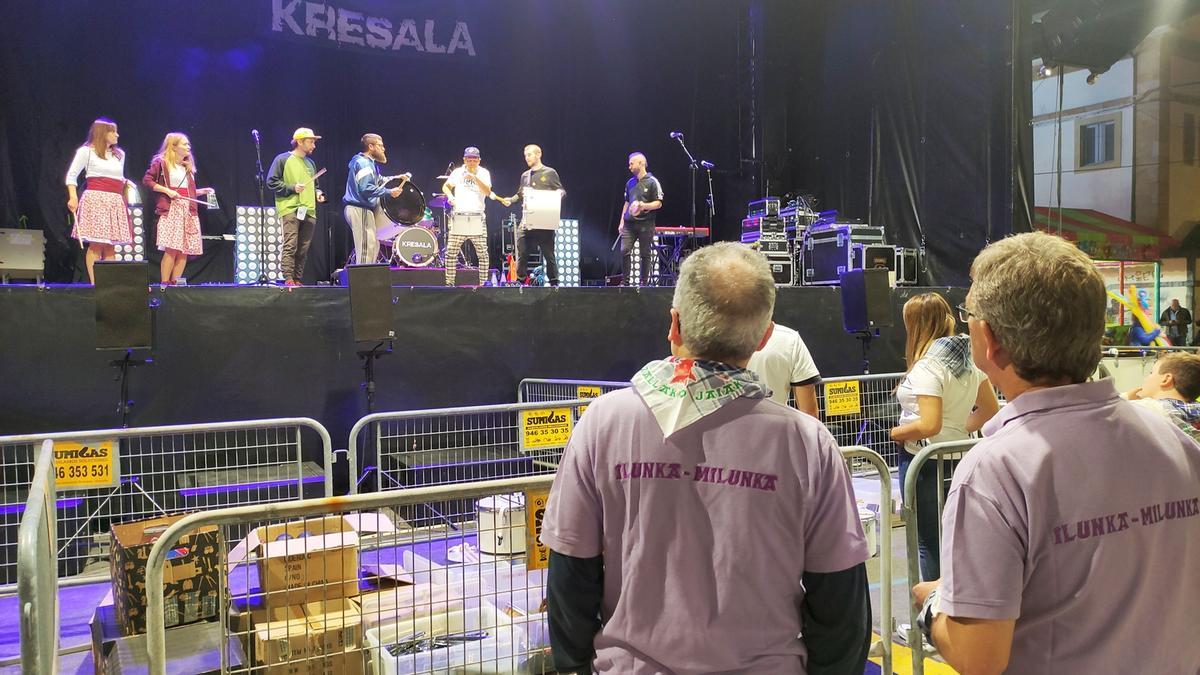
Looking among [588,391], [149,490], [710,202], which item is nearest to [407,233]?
[588,391]

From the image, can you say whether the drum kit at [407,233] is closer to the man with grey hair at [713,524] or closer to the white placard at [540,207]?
the white placard at [540,207]

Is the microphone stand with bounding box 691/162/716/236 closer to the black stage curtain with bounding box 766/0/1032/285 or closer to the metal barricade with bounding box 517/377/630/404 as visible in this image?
the black stage curtain with bounding box 766/0/1032/285

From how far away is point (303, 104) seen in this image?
1147 cm

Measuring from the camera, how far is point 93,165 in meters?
7.63

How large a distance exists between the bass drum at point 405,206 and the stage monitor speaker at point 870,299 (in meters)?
5.13

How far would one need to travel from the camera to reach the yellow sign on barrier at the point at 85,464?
3.54 metres

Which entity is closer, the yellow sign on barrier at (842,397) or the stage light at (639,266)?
the yellow sign on barrier at (842,397)

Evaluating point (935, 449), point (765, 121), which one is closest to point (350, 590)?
point (935, 449)

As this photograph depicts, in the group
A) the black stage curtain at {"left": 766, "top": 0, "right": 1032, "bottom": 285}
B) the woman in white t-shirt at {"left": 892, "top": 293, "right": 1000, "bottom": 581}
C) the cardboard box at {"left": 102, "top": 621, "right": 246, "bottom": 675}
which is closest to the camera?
the cardboard box at {"left": 102, "top": 621, "right": 246, "bottom": 675}

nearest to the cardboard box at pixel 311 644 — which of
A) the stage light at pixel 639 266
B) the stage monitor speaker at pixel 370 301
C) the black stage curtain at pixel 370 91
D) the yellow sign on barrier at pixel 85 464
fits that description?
the yellow sign on barrier at pixel 85 464

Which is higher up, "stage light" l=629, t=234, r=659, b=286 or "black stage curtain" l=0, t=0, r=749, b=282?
"black stage curtain" l=0, t=0, r=749, b=282

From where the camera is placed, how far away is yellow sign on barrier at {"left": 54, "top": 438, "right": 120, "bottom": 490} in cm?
354

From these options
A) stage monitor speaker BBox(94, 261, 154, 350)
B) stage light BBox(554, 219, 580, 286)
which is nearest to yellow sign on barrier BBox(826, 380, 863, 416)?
stage monitor speaker BBox(94, 261, 154, 350)

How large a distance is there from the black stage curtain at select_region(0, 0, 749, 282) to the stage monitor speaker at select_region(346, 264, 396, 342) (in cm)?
597
